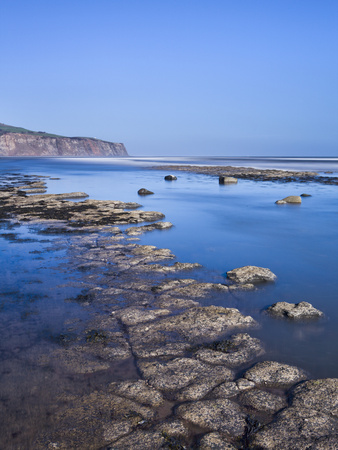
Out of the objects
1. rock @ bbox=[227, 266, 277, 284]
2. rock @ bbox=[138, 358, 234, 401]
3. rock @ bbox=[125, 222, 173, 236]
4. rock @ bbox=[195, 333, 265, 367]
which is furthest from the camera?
rock @ bbox=[125, 222, 173, 236]

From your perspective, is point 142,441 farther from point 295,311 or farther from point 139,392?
point 295,311

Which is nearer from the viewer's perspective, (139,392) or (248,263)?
(139,392)

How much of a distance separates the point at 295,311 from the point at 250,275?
2.37 m

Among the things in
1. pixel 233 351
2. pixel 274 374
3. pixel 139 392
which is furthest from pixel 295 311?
pixel 139 392

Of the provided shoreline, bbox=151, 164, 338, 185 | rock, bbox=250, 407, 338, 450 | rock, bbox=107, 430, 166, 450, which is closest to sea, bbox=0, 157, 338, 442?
rock, bbox=250, 407, 338, 450

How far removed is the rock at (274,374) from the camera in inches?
213

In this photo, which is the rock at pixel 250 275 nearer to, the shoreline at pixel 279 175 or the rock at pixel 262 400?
the rock at pixel 262 400

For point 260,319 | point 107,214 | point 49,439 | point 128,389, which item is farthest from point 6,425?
point 107,214

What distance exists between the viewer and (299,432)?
4.35m

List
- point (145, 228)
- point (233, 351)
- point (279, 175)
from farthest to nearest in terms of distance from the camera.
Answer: point (279, 175) → point (145, 228) → point (233, 351)

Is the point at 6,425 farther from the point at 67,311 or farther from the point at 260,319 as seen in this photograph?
the point at 260,319

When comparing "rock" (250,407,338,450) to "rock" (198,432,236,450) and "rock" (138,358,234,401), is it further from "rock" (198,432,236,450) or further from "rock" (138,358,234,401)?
"rock" (138,358,234,401)

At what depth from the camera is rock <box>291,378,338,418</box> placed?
4.81 meters

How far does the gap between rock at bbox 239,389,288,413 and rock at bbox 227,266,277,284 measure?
15.8 feet
